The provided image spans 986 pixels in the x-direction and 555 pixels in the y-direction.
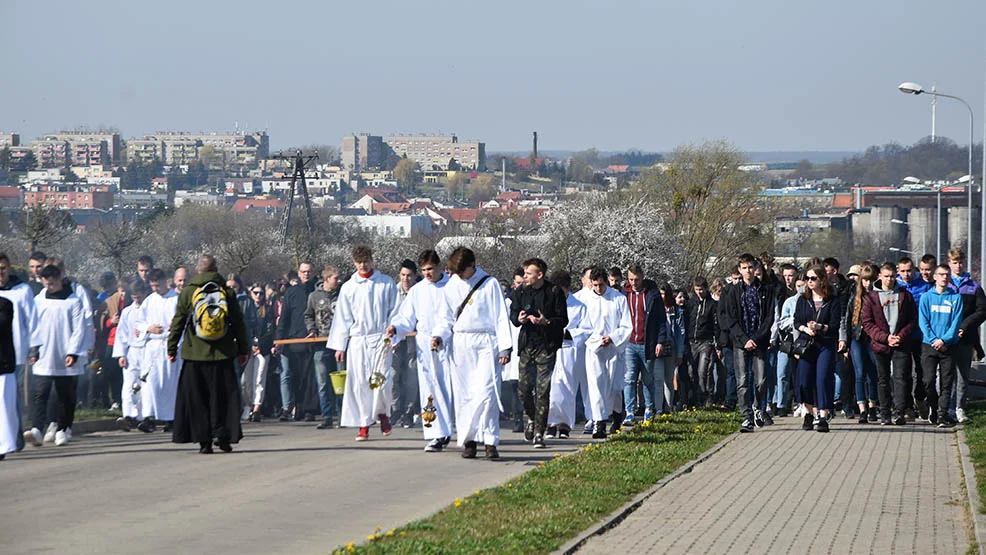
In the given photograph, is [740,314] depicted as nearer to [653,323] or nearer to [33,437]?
[653,323]

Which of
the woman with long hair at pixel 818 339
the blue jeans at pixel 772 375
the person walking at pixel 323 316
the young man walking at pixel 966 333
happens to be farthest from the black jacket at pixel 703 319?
the person walking at pixel 323 316

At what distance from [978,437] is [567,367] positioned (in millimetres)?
4488

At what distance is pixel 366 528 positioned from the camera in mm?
9203

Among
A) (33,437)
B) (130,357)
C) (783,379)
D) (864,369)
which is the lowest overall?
(33,437)

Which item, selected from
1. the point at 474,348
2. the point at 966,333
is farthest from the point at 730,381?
the point at 474,348

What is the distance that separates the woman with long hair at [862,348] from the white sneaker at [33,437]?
8.96 m

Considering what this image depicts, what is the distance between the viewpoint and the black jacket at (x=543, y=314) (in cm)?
1446

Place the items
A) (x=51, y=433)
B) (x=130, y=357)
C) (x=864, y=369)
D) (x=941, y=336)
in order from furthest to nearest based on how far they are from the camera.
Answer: (x=864, y=369)
(x=130, y=357)
(x=941, y=336)
(x=51, y=433)

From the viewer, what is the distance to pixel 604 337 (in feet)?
53.6

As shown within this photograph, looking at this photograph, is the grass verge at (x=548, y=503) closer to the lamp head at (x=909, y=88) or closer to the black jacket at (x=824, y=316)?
the black jacket at (x=824, y=316)

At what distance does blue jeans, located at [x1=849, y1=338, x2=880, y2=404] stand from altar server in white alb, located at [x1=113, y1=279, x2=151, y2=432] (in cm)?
854

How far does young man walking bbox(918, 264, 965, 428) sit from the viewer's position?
1645 centimetres

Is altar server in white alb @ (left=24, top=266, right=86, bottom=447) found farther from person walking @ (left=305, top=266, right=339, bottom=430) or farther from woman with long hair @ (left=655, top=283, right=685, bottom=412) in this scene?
woman with long hair @ (left=655, top=283, right=685, bottom=412)

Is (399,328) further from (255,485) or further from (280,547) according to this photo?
(280,547)
